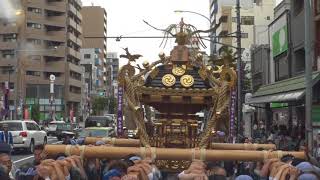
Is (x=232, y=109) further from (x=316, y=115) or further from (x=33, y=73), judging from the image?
(x=33, y=73)

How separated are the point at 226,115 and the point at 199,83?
1242 mm

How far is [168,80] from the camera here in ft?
38.0

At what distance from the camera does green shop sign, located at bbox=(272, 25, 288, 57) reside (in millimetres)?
34141

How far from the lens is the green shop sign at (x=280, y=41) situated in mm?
34141

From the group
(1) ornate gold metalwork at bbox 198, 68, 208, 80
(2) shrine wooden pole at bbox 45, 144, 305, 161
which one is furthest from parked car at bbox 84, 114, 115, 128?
(2) shrine wooden pole at bbox 45, 144, 305, 161

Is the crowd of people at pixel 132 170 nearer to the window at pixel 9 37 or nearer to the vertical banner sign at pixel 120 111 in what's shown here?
the vertical banner sign at pixel 120 111

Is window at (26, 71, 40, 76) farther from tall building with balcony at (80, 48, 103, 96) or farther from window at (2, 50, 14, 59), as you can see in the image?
tall building with balcony at (80, 48, 103, 96)

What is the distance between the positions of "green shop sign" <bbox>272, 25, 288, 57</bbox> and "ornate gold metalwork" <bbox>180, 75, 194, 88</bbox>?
2325 cm

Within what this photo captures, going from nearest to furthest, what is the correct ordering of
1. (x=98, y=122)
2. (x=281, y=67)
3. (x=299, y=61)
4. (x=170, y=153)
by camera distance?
(x=170, y=153) → (x=299, y=61) → (x=281, y=67) → (x=98, y=122)

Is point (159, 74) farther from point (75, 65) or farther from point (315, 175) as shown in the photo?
point (75, 65)

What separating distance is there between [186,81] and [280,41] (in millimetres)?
25650

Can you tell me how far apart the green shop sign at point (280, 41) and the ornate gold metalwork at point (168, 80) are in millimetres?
23336

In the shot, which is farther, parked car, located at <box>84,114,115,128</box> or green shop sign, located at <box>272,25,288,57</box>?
parked car, located at <box>84,114,115,128</box>

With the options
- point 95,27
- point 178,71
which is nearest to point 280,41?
point 178,71
